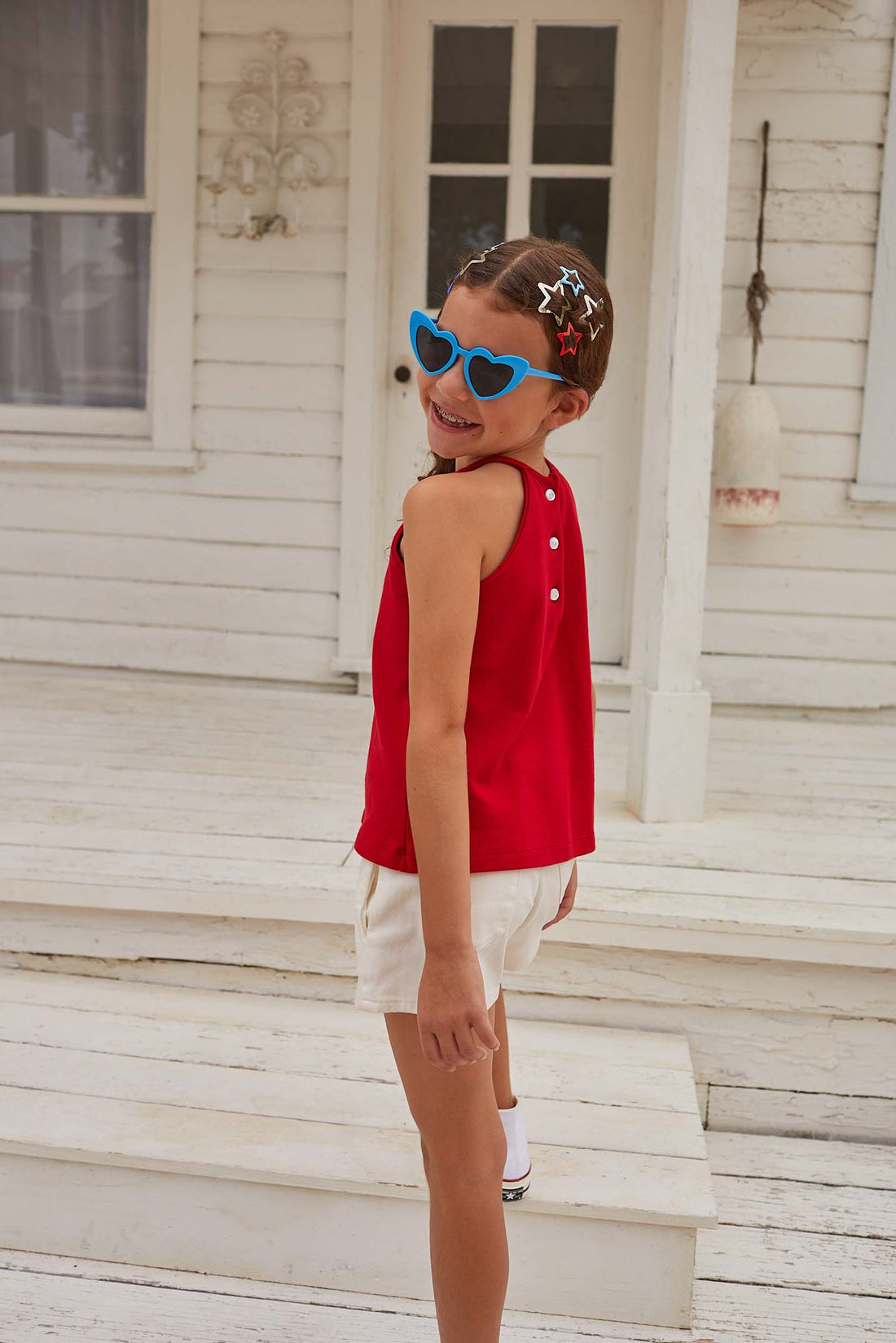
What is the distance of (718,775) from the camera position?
295 centimetres

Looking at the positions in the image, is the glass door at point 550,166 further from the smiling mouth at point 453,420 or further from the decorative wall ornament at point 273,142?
the smiling mouth at point 453,420

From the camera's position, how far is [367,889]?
113 cm

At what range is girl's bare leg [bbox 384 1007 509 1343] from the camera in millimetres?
1114

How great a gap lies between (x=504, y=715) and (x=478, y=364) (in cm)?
32

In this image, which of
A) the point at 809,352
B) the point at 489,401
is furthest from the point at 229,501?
the point at 489,401

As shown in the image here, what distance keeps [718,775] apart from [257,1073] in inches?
62.3

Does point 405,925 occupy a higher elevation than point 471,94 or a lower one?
lower

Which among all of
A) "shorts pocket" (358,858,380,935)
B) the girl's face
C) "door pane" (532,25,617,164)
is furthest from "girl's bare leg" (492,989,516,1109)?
"door pane" (532,25,617,164)

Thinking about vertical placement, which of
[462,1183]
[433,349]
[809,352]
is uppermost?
[809,352]

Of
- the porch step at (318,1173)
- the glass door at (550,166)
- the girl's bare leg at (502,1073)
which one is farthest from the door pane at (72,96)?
the girl's bare leg at (502,1073)

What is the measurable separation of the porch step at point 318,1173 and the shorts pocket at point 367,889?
0.55 meters

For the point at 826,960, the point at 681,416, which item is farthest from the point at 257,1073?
the point at 681,416

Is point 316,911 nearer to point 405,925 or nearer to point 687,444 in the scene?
point 405,925

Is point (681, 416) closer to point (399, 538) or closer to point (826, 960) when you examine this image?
point (826, 960)
